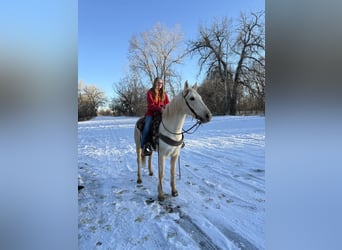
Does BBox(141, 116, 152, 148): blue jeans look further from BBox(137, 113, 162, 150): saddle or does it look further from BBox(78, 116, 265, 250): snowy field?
BBox(78, 116, 265, 250): snowy field

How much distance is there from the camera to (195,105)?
6.54 ft

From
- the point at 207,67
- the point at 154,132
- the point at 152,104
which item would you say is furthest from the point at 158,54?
the point at 207,67

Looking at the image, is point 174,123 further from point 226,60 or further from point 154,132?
point 226,60

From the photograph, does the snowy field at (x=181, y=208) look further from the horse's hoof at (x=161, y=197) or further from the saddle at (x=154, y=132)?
the saddle at (x=154, y=132)

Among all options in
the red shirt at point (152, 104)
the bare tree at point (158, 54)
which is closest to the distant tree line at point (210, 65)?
the bare tree at point (158, 54)

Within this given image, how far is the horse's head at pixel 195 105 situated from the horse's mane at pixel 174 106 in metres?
0.10

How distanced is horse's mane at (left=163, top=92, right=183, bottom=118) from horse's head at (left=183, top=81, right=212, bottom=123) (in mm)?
96

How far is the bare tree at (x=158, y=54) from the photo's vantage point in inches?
136

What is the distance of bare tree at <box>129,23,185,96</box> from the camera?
3457 millimetres
